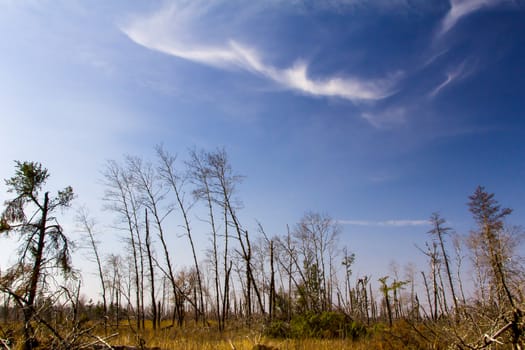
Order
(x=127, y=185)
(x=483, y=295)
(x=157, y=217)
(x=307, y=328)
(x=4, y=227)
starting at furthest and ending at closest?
1. (x=127, y=185)
2. (x=157, y=217)
3. (x=4, y=227)
4. (x=307, y=328)
5. (x=483, y=295)

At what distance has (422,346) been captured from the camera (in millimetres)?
6125

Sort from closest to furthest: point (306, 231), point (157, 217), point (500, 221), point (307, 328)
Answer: point (307, 328) < point (157, 217) < point (500, 221) < point (306, 231)

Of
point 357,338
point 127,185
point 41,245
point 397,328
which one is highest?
point 127,185

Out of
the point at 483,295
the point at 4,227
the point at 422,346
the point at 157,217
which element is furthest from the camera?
the point at 157,217

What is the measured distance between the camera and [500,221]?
88.6 ft

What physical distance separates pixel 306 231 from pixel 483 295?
3239 centimetres

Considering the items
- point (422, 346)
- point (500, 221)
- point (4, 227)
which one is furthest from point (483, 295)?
point (500, 221)

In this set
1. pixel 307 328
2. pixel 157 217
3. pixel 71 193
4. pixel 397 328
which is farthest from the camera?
pixel 157 217

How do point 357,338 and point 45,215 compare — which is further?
point 45,215

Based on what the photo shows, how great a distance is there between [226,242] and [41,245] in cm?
1160

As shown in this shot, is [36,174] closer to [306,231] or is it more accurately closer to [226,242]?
[226,242]

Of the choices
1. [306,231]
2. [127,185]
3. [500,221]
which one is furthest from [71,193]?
[500,221]

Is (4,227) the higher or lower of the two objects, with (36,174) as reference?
lower

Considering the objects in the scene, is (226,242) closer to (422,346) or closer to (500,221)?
(422,346)
